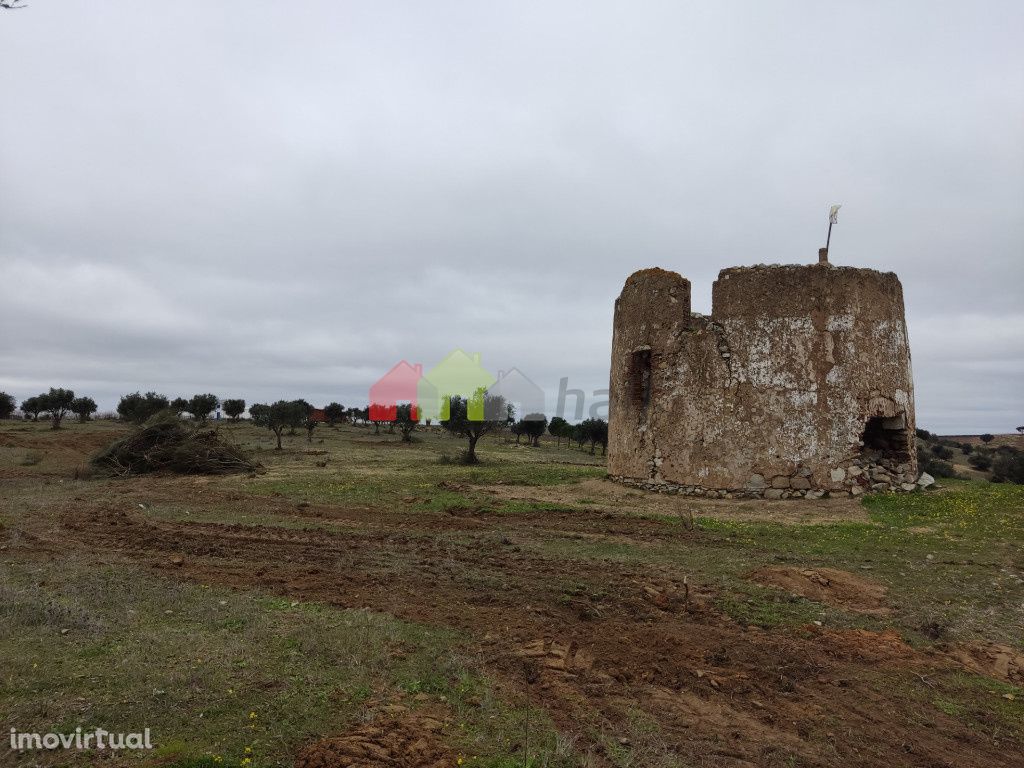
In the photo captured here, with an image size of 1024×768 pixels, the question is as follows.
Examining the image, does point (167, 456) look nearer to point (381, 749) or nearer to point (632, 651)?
point (632, 651)

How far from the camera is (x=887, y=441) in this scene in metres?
15.9

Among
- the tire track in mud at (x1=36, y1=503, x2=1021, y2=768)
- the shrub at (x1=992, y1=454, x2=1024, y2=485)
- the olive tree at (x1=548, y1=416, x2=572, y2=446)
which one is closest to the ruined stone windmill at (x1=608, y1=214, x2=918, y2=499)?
the tire track in mud at (x1=36, y1=503, x2=1021, y2=768)

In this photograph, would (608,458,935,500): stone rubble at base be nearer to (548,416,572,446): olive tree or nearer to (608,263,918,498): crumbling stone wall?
(608,263,918,498): crumbling stone wall

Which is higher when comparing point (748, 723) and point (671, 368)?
point (671, 368)

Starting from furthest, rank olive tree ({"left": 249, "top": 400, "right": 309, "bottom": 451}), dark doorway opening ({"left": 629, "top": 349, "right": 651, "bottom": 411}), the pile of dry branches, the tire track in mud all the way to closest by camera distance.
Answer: olive tree ({"left": 249, "top": 400, "right": 309, "bottom": 451}) < the pile of dry branches < dark doorway opening ({"left": 629, "top": 349, "right": 651, "bottom": 411}) < the tire track in mud

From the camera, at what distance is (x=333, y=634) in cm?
529

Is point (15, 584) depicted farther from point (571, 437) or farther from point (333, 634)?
point (571, 437)

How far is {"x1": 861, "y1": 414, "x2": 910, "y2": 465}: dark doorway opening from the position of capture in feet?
50.1

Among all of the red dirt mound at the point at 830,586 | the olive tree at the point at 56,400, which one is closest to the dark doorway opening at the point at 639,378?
the red dirt mound at the point at 830,586

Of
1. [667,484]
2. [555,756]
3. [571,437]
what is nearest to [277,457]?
[667,484]

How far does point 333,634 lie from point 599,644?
7.79 ft

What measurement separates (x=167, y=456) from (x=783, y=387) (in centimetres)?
2016

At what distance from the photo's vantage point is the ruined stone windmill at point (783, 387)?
14.4 meters

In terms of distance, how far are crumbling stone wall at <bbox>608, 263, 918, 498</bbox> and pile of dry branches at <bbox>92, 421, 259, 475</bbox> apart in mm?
14598
